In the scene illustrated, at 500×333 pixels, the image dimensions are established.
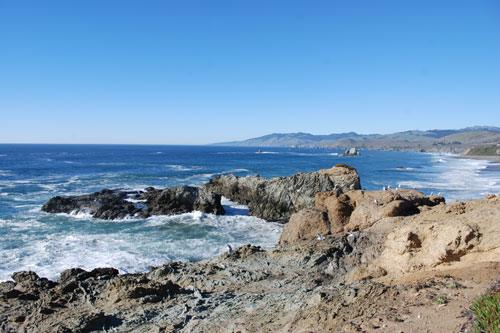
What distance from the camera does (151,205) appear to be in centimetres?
3117

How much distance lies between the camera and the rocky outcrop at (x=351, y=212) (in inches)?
602

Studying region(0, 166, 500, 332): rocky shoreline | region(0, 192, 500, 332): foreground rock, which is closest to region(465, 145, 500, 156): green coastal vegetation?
region(0, 166, 500, 332): rocky shoreline

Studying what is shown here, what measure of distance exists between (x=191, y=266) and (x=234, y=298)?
13.3 feet

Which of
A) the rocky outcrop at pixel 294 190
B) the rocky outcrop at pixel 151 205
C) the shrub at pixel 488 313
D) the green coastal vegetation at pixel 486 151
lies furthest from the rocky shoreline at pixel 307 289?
the green coastal vegetation at pixel 486 151

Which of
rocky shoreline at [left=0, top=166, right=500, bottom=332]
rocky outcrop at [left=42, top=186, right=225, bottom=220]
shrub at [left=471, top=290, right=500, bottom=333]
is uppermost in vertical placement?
shrub at [left=471, top=290, right=500, bottom=333]

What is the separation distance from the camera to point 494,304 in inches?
207

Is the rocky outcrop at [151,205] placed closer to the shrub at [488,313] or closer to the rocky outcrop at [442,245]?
the rocky outcrop at [442,245]

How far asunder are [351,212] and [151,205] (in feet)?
65.9

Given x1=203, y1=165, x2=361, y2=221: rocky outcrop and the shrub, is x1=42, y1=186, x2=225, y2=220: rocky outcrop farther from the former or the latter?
the shrub

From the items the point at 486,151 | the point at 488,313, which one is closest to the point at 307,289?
the point at 488,313

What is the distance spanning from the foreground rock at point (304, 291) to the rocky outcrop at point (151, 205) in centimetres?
1666

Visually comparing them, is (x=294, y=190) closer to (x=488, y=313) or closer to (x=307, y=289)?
(x=307, y=289)

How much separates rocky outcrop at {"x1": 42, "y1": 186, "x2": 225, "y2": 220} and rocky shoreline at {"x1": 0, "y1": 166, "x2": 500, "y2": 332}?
16047mm

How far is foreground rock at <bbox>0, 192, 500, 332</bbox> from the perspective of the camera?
670 cm
